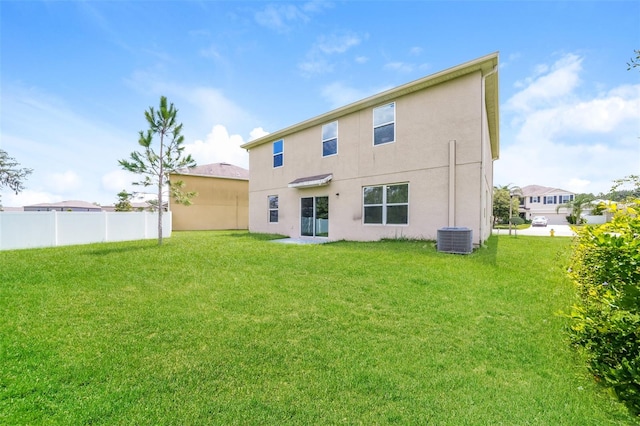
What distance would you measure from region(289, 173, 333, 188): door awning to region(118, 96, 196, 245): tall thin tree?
5.13 m

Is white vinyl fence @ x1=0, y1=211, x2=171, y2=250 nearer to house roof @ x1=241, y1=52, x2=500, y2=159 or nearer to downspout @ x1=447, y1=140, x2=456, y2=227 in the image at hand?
house roof @ x1=241, y1=52, x2=500, y2=159

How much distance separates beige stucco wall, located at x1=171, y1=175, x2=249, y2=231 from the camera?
22.8 metres

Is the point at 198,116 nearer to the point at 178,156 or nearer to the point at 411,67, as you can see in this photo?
the point at 178,156

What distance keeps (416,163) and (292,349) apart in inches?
356

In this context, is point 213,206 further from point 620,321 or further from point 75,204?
point 75,204

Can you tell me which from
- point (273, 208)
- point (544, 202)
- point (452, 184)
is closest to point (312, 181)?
point (273, 208)

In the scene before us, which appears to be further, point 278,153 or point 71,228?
point 278,153

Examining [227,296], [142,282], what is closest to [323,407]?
[227,296]

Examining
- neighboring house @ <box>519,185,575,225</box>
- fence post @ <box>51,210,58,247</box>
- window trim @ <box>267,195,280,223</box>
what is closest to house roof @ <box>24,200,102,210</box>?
fence post @ <box>51,210,58,247</box>

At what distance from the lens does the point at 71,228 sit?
37.3 feet

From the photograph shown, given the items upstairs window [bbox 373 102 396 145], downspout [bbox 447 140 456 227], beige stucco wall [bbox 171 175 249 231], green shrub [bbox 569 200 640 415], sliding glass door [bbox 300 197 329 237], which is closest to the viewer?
green shrub [bbox 569 200 640 415]

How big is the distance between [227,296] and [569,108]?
45.9 ft

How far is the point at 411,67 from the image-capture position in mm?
11930

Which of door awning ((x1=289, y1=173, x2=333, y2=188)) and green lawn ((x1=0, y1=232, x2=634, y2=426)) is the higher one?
door awning ((x1=289, y1=173, x2=333, y2=188))
